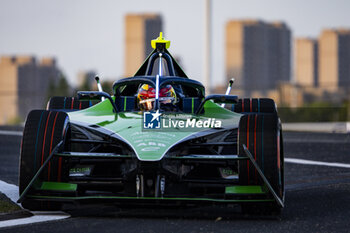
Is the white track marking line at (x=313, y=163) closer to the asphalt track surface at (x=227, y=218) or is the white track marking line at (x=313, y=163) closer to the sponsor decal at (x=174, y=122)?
the asphalt track surface at (x=227, y=218)

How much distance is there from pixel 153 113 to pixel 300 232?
2088 mm

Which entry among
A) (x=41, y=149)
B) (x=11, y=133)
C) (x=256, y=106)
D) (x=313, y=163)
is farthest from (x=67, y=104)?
(x=11, y=133)

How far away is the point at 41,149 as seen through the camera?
21.4 ft

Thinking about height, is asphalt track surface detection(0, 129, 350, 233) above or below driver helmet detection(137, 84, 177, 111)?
below

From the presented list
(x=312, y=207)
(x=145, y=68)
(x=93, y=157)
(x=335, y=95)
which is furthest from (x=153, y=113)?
(x=335, y=95)

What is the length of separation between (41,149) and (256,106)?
3977mm

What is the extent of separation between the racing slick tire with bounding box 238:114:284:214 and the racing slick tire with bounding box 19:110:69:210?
164 centimetres

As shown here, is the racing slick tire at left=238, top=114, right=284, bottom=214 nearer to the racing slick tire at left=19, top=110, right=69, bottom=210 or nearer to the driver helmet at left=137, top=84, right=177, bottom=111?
the racing slick tire at left=19, top=110, right=69, bottom=210

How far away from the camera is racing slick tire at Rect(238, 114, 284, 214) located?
6.45m

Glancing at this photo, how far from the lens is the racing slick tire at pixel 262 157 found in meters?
6.45

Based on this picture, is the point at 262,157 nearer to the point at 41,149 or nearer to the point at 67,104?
the point at 41,149

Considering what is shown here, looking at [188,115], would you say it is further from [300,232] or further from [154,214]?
[300,232]

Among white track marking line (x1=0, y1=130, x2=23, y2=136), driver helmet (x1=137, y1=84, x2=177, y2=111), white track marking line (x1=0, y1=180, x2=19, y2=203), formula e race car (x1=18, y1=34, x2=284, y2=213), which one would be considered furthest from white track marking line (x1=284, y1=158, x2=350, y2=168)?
white track marking line (x1=0, y1=130, x2=23, y2=136)

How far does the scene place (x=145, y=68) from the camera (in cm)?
1047
